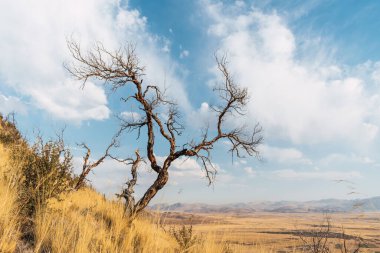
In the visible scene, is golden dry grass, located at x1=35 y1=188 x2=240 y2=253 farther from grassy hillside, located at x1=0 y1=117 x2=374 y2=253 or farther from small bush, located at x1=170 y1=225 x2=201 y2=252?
small bush, located at x1=170 y1=225 x2=201 y2=252

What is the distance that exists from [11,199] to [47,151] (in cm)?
230

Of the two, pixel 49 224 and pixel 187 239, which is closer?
pixel 49 224

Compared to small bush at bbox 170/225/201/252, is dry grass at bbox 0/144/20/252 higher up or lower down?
higher up

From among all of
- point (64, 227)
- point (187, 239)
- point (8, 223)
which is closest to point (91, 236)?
point (64, 227)

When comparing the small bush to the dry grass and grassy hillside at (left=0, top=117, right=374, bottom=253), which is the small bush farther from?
the dry grass

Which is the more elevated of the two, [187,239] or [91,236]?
[91,236]

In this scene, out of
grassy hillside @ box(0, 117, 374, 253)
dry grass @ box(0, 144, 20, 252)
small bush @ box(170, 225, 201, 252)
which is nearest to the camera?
dry grass @ box(0, 144, 20, 252)

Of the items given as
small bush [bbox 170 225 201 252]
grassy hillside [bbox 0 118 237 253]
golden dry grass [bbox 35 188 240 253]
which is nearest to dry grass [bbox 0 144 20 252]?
grassy hillside [bbox 0 118 237 253]

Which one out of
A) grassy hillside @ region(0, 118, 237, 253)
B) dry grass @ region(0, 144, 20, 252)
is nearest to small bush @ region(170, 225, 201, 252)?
A: grassy hillside @ region(0, 118, 237, 253)

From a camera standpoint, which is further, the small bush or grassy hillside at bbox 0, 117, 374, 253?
the small bush

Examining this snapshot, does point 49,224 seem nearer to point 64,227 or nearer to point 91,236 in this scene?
point 64,227

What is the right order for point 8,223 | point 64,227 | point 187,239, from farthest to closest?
1. point 187,239
2. point 64,227
3. point 8,223

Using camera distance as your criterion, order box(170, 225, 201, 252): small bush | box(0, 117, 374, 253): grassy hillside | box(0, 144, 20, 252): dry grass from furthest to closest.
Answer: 1. box(170, 225, 201, 252): small bush
2. box(0, 117, 374, 253): grassy hillside
3. box(0, 144, 20, 252): dry grass

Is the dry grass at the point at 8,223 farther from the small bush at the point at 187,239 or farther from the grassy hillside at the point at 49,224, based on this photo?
the small bush at the point at 187,239
